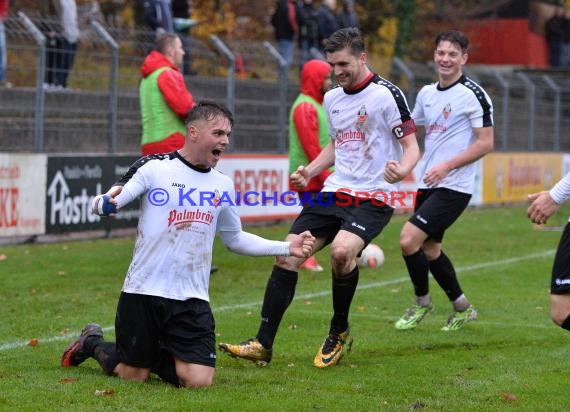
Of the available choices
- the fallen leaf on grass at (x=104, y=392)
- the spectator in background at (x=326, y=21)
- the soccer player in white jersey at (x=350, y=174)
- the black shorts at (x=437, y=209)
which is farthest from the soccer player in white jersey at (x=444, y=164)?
the spectator in background at (x=326, y=21)

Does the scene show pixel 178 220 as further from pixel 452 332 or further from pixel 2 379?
pixel 452 332

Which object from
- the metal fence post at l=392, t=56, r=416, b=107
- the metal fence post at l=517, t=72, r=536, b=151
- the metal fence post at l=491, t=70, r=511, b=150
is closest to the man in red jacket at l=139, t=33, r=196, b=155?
the metal fence post at l=392, t=56, r=416, b=107

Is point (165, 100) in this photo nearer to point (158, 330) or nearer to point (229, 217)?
point (229, 217)

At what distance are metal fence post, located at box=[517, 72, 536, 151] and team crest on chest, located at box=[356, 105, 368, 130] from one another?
19.4 m

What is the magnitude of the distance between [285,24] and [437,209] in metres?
12.0

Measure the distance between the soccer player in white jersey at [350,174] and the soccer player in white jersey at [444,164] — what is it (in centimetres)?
106

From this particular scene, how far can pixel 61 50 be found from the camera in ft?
50.1

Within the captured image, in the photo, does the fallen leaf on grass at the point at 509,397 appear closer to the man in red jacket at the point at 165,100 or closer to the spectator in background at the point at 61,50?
the man in red jacket at the point at 165,100

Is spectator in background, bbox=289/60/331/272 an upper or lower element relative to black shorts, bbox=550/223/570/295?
upper

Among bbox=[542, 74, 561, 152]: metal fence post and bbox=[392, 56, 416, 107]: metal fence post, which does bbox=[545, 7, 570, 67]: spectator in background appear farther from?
bbox=[392, 56, 416, 107]: metal fence post

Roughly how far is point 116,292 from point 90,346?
12.8ft

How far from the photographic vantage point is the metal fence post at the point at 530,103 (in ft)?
88.5

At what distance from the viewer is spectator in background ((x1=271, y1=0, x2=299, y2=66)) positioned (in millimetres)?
20586

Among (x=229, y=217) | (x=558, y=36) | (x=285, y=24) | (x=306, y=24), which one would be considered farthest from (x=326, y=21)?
(x=558, y=36)
